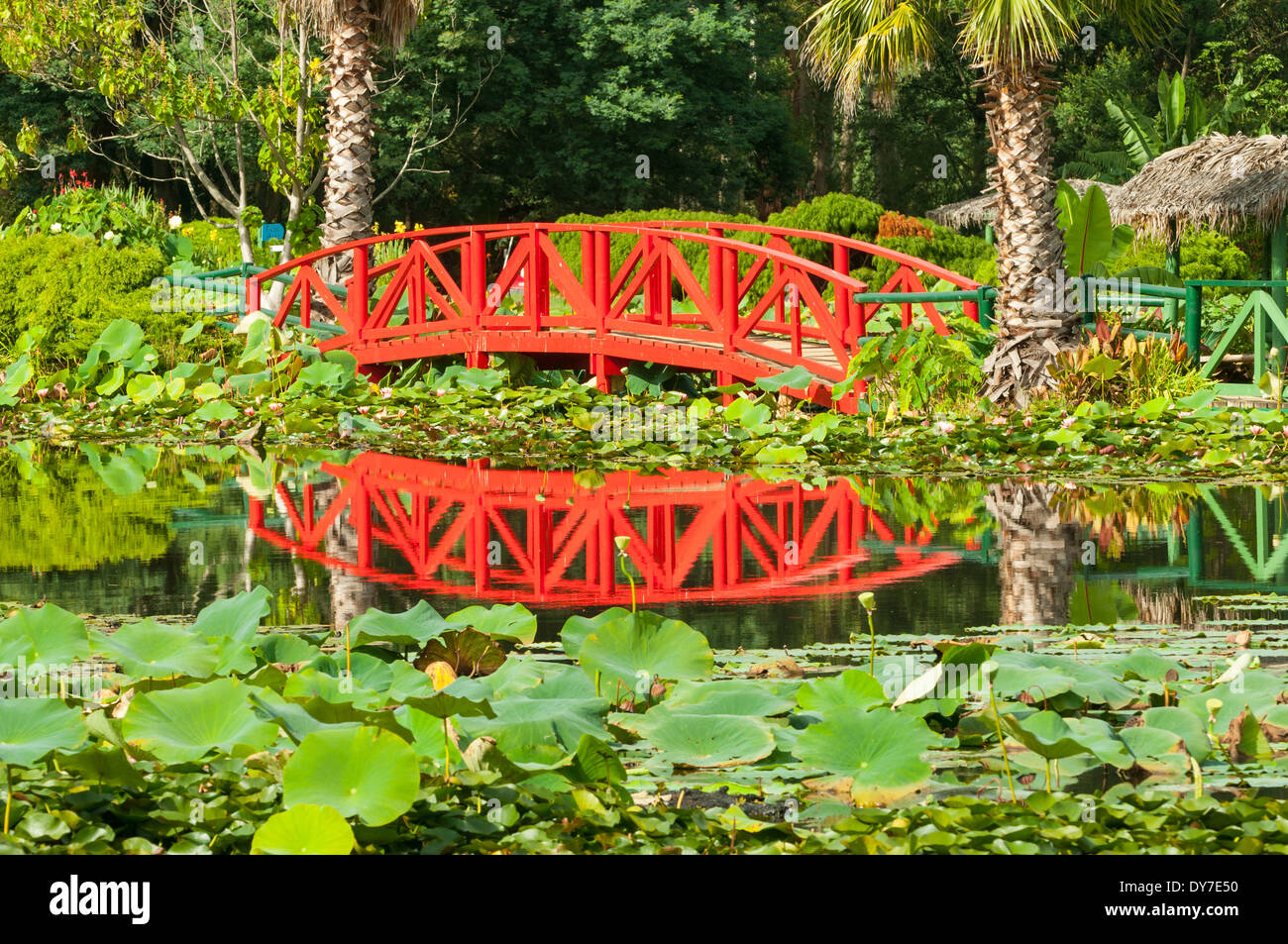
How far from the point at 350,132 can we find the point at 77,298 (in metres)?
3.45

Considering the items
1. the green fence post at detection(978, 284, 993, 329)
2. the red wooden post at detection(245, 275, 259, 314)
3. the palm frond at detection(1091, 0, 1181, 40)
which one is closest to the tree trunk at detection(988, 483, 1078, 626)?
the green fence post at detection(978, 284, 993, 329)

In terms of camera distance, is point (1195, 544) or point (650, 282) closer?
point (1195, 544)

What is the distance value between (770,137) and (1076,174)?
697 centimetres

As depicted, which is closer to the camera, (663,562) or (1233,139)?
(663,562)

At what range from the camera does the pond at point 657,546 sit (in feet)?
17.4

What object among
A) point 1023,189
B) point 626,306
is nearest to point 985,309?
point 1023,189

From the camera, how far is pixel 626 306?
1279 centimetres

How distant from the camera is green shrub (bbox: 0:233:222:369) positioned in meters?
13.6

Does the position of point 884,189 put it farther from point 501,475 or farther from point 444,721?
point 444,721

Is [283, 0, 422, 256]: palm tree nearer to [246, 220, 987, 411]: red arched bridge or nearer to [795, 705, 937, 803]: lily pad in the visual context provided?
[246, 220, 987, 411]: red arched bridge

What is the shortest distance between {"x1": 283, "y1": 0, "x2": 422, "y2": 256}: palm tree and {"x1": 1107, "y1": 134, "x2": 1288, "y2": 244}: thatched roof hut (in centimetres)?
746

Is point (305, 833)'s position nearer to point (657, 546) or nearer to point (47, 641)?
point (47, 641)

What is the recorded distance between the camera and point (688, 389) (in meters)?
13.3
